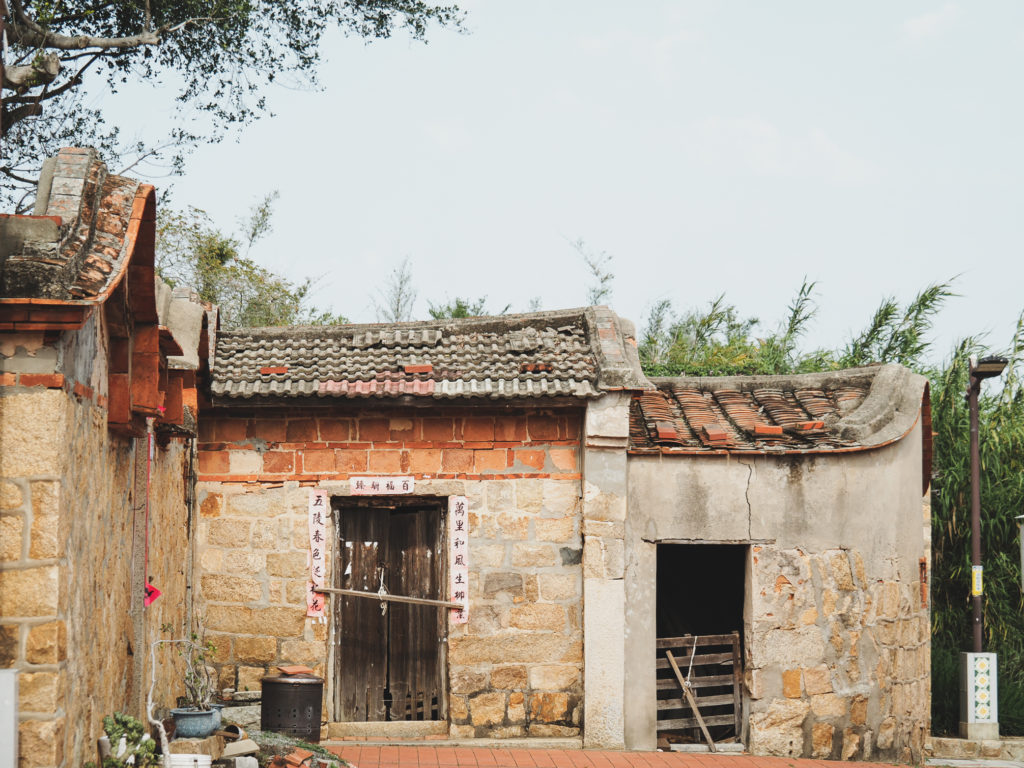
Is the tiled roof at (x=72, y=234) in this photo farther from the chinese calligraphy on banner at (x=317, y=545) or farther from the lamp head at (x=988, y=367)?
the lamp head at (x=988, y=367)

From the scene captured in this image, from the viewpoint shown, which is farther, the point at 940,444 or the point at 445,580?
the point at 940,444

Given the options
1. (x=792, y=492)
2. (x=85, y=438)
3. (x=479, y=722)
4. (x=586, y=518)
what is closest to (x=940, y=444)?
(x=792, y=492)

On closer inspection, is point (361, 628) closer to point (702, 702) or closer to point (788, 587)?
point (702, 702)

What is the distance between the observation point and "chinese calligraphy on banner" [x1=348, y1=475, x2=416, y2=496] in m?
9.93

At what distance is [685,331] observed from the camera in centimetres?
2489

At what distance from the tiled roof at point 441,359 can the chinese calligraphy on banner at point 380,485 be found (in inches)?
34.2

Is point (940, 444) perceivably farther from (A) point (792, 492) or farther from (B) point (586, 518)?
(B) point (586, 518)

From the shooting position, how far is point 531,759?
360 inches

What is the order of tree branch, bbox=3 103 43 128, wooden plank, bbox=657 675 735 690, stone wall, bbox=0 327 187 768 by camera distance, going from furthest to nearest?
tree branch, bbox=3 103 43 128
wooden plank, bbox=657 675 735 690
stone wall, bbox=0 327 187 768

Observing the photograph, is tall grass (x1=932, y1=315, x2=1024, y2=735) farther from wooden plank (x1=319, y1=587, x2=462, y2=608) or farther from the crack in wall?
wooden plank (x1=319, y1=587, x2=462, y2=608)

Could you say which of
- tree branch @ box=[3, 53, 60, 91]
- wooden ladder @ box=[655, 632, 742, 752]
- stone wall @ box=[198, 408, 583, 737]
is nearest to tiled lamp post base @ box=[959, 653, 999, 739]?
wooden ladder @ box=[655, 632, 742, 752]

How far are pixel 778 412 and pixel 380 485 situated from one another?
163 inches

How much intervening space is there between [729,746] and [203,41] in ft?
38.2

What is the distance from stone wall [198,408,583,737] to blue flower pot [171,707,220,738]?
9.75 feet
